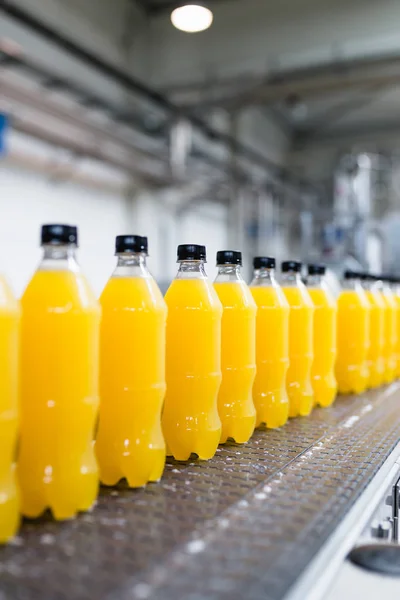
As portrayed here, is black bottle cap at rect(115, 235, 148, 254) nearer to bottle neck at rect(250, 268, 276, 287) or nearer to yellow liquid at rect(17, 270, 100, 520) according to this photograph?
yellow liquid at rect(17, 270, 100, 520)

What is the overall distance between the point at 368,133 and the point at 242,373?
6716 millimetres

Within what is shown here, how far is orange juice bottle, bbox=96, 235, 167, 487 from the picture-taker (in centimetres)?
97

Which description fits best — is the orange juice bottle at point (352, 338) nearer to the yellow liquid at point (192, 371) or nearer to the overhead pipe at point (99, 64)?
the yellow liquid at point (192, 371)

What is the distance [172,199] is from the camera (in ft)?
17.4

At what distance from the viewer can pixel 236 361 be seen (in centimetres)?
123

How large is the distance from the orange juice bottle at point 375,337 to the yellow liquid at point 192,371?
1.12m

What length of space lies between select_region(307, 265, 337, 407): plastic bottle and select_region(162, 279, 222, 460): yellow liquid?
2.14 ft

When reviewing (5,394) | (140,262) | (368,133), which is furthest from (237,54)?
(5,394)

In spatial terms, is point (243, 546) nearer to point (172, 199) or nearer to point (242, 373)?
point (242, 373)

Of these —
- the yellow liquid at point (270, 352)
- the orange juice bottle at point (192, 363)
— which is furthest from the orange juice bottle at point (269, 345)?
the orange juice bottle at point (192, 363)

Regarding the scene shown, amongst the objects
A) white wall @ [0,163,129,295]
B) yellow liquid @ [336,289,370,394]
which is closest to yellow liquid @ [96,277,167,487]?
yellow liquid @ [336,289,370,394]

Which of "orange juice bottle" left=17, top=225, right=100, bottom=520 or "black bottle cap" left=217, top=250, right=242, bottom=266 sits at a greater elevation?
"black bottle cap" left=217, top=250, right=242, bottom=266

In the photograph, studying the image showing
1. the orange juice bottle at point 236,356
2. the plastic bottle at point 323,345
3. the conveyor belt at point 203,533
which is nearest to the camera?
the conveyor belt at point 203,533

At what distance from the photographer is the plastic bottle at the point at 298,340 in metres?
1.54
